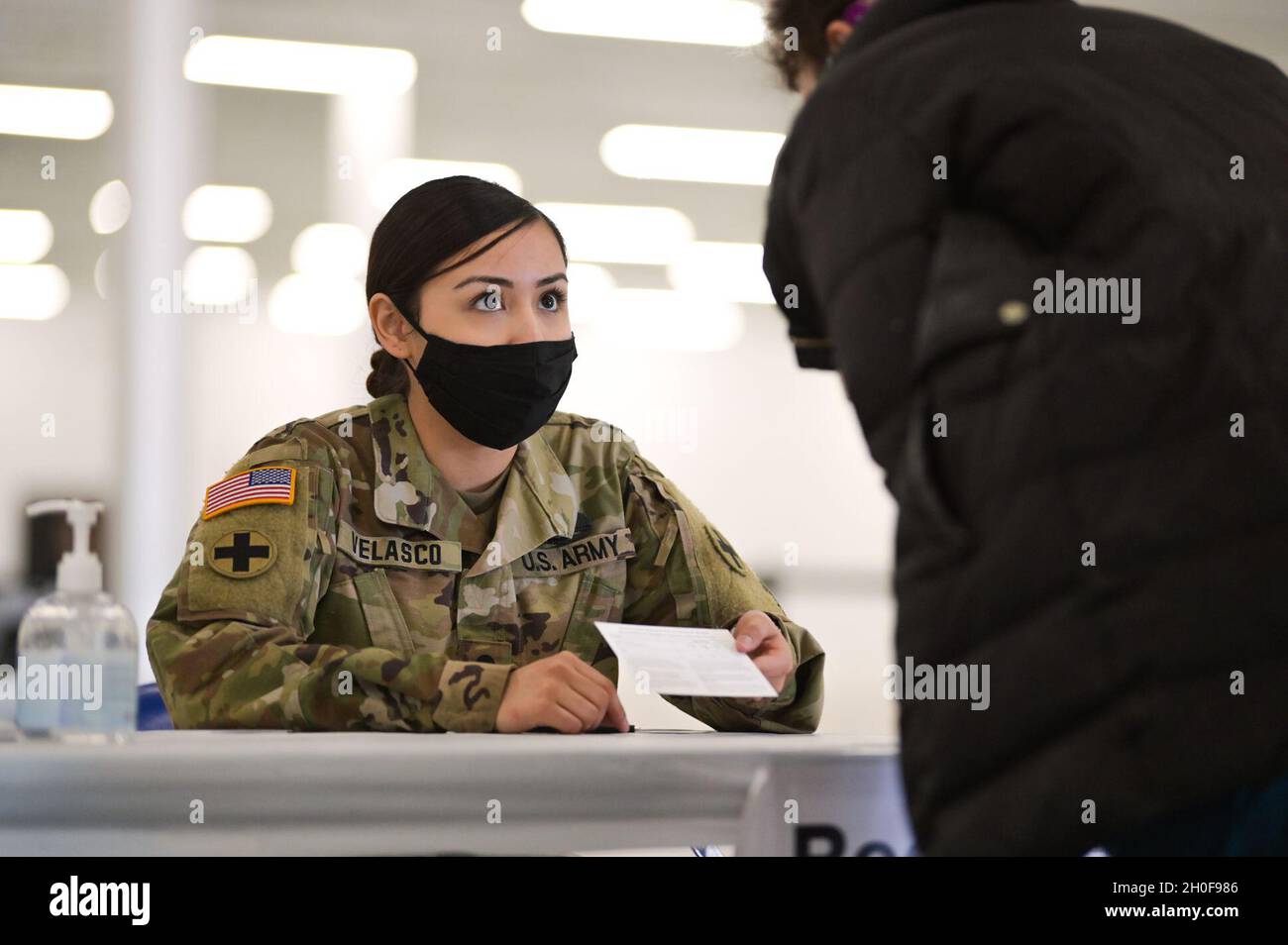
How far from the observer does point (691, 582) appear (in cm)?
173

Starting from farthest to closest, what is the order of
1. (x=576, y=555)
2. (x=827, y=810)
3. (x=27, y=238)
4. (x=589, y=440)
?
(x=27, y=238) → (x=589, y=440) → (x=576, y=555) → (x=827, y=810)

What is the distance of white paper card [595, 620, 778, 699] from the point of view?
1.08 meters

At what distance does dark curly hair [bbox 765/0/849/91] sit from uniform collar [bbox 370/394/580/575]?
0.65 meters

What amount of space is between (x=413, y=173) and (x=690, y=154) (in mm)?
1345

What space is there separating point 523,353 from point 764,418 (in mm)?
4674

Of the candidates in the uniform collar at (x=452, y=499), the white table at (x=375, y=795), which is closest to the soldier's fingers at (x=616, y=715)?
the white table at (x=375, y=795)

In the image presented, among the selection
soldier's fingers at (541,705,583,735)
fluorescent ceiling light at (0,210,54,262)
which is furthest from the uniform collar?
fluorescent ceiling light at (0,210,54,262)

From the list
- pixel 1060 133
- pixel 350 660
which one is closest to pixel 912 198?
pixel 1060 133

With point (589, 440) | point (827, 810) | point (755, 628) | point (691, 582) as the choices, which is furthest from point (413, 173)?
point (827, 810)

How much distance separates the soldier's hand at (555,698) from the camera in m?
1.26

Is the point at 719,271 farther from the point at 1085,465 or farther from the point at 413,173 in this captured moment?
the point at 1085,465

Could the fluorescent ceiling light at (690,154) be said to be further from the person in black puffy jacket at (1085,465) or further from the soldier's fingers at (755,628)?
the person in black puffy jacket at (1085,465)

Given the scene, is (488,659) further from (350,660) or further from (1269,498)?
(1269,498)

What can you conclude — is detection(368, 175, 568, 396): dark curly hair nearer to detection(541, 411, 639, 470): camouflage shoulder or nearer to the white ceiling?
detection(541, 411, 639, 470): camouflage shoulder
